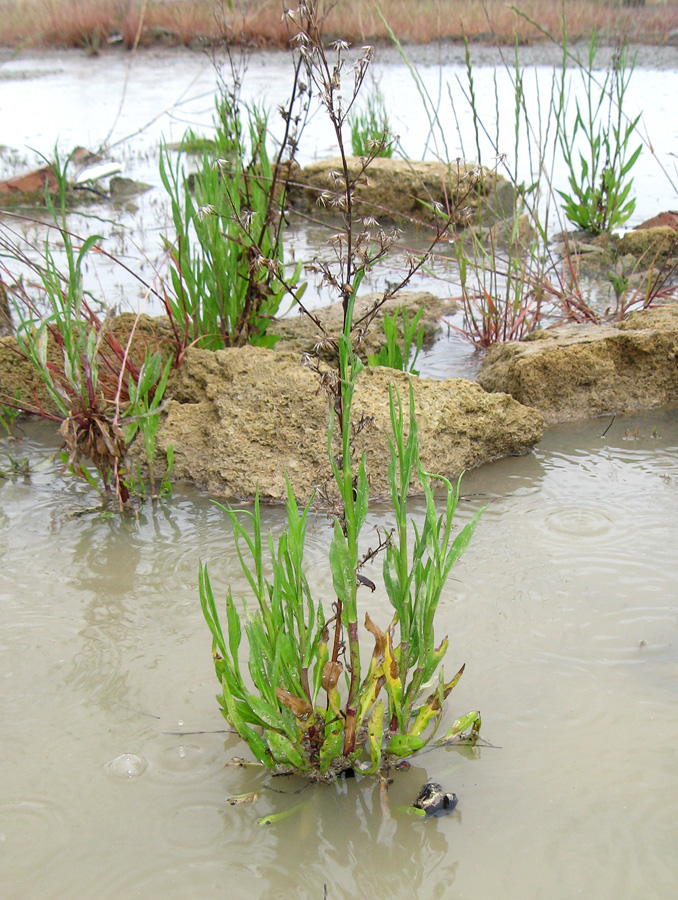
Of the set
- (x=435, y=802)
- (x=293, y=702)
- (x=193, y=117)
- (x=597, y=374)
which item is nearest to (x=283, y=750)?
(x=293, y=702)

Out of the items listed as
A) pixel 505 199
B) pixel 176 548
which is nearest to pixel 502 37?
pixel 505 199

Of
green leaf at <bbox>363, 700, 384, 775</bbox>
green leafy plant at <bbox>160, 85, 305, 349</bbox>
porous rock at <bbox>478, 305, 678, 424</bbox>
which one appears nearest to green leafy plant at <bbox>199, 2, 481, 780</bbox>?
green leaf at <bbox>363, 700, 384, 775</bbox>

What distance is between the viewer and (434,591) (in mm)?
1771

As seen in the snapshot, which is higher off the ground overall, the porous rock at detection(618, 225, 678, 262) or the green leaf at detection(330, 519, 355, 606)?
the green leaf at detection(330, 519, 355, 606)

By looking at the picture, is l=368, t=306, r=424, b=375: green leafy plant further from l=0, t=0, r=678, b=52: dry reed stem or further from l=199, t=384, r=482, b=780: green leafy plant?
l=0, t=0, r=678, b=52: dry reed stem

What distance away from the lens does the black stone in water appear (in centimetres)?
175

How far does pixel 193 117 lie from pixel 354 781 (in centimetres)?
1144

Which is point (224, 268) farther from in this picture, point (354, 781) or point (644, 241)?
point (644, 241)

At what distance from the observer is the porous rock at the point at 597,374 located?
3656 millimetres

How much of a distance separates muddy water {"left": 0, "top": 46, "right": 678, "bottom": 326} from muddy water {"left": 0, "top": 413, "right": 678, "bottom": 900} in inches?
47.4

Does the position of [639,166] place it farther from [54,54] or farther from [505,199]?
[54,54]

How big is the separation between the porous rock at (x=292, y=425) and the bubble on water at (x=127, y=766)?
130 cm

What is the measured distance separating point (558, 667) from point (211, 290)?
2.16 meters

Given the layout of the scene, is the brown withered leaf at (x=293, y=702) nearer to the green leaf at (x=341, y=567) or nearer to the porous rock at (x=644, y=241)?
the green leaf at (x=341, y=567)
